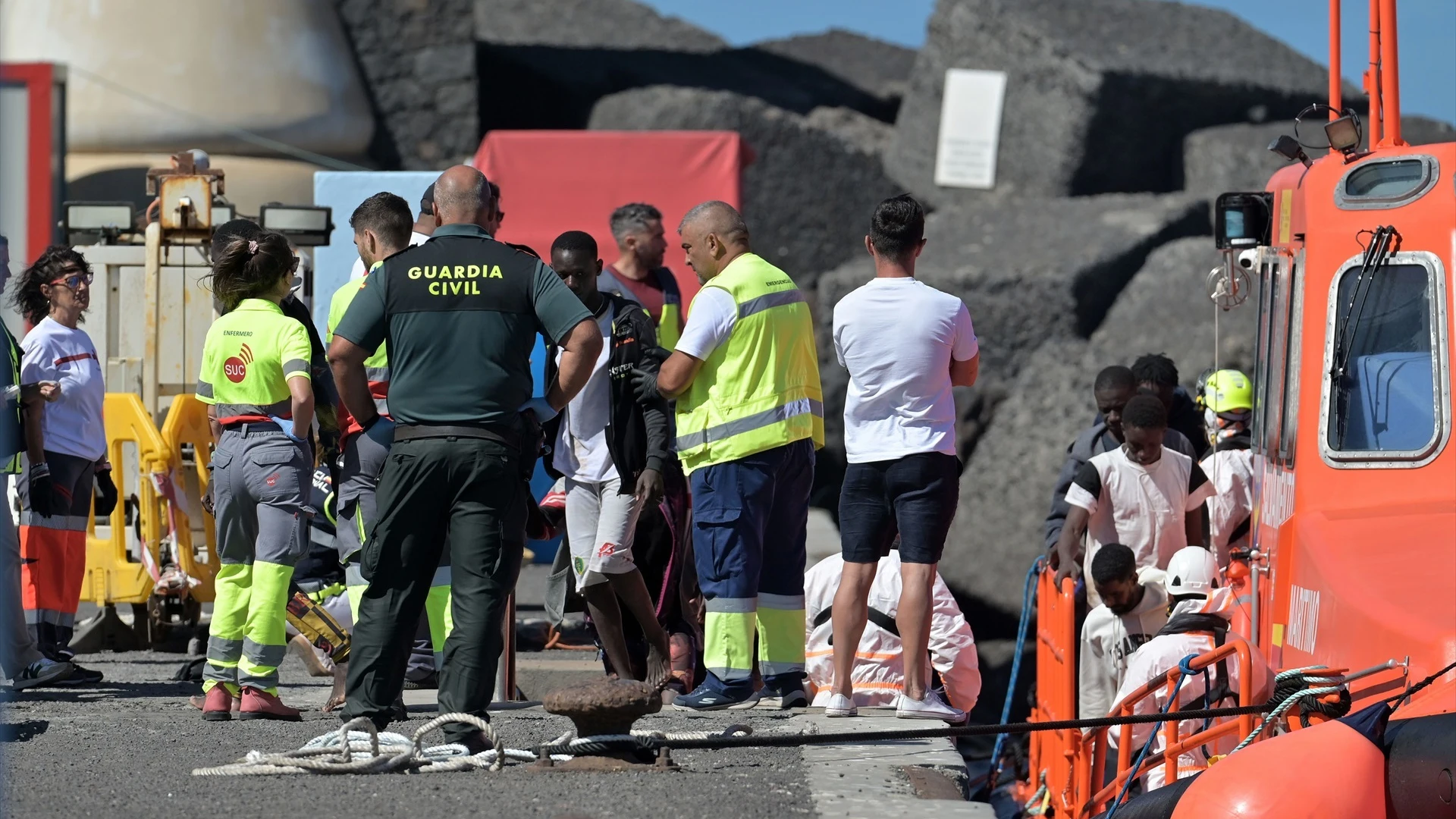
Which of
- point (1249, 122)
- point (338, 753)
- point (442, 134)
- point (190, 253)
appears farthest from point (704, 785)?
point (1249, 122)

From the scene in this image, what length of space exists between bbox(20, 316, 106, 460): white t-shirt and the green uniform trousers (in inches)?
119

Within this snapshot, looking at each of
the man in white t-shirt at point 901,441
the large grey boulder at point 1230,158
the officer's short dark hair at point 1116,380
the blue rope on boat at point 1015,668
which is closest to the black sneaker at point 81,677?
the man in white t-shirt at point 901,441

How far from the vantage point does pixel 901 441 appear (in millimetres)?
6746

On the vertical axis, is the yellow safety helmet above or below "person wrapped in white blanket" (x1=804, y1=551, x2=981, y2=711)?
above

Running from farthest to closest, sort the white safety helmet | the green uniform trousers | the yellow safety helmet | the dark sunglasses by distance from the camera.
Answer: the yellow safety helmet → the dark sunglasses → the white safety helmet → the green uniform trousers

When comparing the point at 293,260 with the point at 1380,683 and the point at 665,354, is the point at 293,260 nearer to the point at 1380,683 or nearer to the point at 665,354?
the point at 665,354

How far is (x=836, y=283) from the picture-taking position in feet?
62.8

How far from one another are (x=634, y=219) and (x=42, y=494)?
9.18 feet

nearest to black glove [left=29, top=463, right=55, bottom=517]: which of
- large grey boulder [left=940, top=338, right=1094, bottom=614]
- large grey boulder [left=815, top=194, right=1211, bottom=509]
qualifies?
large grey boulder [left=940, top=338, right=1094, bottom=614]

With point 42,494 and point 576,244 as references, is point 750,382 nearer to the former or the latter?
point 576,244

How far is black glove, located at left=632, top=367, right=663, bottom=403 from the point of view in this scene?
7.14 meters

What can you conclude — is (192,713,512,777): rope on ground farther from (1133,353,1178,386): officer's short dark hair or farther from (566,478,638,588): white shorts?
(1133,353,1178,386): officer's short dark hair

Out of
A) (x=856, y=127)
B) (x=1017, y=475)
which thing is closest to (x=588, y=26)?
(x=856, y=127)

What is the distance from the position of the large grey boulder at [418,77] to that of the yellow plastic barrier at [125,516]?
860cm
